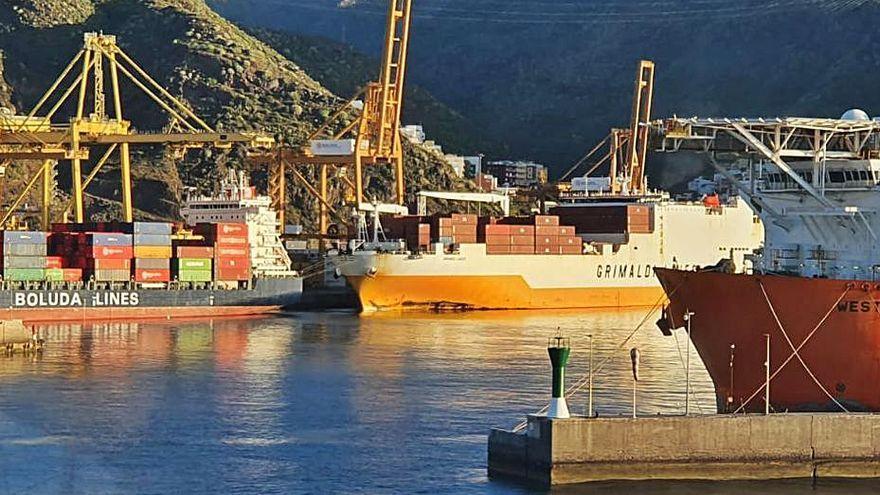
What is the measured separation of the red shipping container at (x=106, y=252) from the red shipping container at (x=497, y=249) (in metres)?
17.0

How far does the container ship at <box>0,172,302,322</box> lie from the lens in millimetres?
68750

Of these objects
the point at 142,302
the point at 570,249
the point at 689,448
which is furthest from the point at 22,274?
the point at 689,448

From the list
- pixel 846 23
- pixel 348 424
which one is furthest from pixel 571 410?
pixel 846 23

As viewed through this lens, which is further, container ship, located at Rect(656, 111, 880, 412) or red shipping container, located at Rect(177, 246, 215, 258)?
red shipping container, located at Rect(177, 246, 215, 258)

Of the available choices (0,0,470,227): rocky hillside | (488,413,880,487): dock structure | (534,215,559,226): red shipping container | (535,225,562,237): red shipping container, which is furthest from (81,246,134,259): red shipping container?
(488,413,880,487): dock structure

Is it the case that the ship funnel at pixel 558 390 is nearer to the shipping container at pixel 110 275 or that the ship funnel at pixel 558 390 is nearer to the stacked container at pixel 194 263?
the shipping container at pixel 110 275

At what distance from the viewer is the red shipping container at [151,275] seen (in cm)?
7181

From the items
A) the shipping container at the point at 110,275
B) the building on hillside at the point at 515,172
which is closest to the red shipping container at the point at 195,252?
the shipping container at the point at 110,275

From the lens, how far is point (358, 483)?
95.6 feet

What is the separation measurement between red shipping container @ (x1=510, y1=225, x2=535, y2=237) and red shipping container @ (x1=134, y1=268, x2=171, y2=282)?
17220 millimetres

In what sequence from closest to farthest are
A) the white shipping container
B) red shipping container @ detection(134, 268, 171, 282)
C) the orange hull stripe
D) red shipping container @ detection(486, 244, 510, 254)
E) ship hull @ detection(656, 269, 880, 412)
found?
ship hull @ detection(656, 269, 880, 412)
red shipping container @ detection(134, 268, 171, 282)
the orange hull stripe
red shipping container @ detection(486, 244, 510, 254)
the white shipping container

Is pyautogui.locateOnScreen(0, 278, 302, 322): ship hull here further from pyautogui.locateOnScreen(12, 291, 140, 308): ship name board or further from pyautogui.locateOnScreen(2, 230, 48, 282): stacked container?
pyautogui.locateOnScreen(2, 230, 48, 282): stacked container

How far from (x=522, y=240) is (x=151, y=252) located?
723 inches

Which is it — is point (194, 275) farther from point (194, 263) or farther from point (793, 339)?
point (793, 339)
